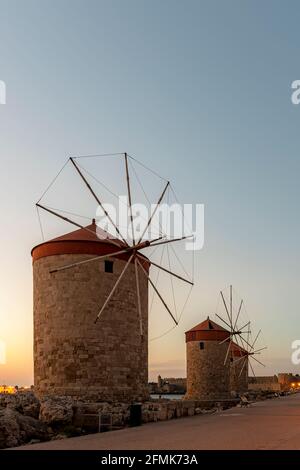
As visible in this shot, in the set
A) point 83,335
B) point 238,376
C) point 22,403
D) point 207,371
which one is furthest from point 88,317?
point 238,376

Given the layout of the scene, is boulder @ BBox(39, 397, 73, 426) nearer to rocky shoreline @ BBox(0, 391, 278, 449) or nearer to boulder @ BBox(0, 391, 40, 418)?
rocky shoreline @ BBox(0, 391, 278, 449)

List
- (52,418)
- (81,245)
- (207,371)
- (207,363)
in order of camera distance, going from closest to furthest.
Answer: (52,418) → (81,245) → (207,371) → (207,363)

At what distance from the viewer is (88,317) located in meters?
24.1

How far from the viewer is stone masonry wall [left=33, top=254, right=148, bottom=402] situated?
23750 millimetres

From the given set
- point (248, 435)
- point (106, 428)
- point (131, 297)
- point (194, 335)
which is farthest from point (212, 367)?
point (248, 435)

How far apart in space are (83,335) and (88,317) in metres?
0.83

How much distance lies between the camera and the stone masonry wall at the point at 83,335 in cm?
2375

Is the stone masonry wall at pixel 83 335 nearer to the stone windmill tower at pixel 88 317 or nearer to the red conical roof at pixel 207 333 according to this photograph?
the stone windmill tower at pixel 88 317

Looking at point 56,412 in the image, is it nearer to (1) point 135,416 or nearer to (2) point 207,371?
(1) point 135,416

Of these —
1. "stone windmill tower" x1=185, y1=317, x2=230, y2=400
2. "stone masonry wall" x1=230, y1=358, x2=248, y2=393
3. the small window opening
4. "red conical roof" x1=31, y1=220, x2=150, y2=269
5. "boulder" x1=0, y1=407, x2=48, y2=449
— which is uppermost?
"red conical roof" x1=31, y1=220, x2=150, y2=269

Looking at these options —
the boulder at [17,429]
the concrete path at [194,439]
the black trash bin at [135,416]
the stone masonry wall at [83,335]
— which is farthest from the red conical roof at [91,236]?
the concrete path at [194,439]

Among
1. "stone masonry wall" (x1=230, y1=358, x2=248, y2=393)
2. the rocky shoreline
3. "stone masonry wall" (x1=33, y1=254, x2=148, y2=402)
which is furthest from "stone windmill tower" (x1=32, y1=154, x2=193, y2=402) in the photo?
"stone masonry wall" (x1=230, y1=358, x2=248, y2=393)
